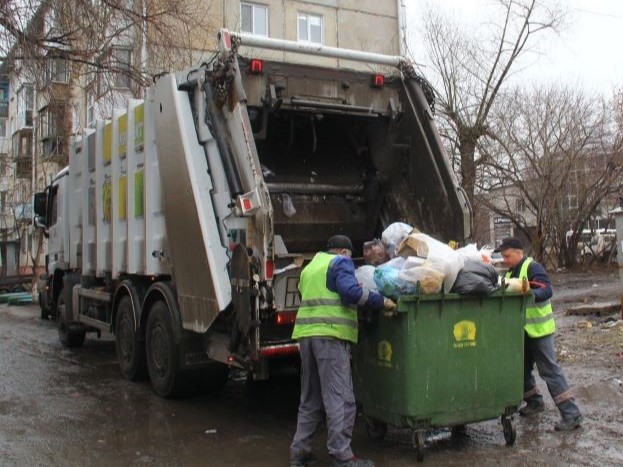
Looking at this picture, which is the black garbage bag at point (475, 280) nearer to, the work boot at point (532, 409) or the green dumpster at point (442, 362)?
the green dumpster at point (442, 362)

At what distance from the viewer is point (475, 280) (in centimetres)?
437

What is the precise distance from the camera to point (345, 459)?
4.09 metres

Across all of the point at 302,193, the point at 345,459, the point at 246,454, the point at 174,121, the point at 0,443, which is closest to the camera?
the point at 345,459

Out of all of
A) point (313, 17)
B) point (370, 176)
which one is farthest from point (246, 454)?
point (313, 17)

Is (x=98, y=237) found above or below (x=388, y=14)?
below

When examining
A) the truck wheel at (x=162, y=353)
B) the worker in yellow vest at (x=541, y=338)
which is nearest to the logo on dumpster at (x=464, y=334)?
the worker in yellow vest at (x=541, y=338)

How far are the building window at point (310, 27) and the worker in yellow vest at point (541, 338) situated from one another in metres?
18.2

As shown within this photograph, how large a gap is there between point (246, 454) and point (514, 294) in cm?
208

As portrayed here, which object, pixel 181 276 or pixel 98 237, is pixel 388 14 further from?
pixel 181 276

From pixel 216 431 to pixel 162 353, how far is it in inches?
46.5

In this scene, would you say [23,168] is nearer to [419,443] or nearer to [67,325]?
[67,325]

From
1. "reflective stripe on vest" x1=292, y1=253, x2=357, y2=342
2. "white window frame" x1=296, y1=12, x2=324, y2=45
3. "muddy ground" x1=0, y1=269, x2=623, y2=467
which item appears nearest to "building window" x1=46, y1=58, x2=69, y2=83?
"muddy ground" x1=0, y1=269, x2=623, y2=467

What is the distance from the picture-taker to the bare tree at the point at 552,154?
2253cm

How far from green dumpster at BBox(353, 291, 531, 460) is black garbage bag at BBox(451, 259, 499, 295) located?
0.06 meters
